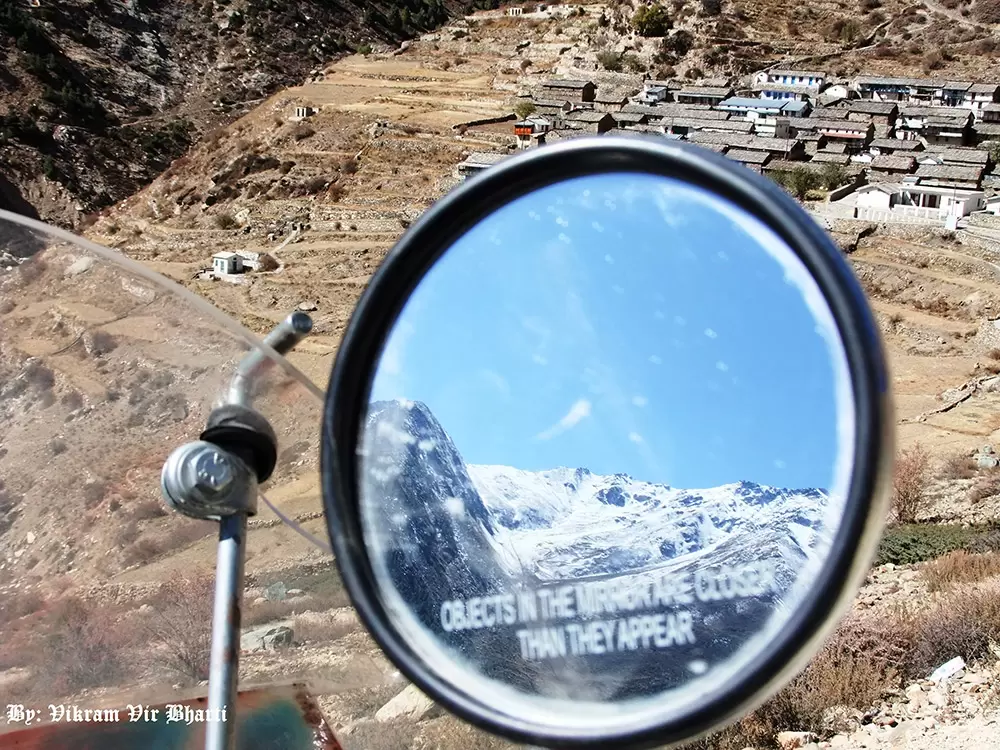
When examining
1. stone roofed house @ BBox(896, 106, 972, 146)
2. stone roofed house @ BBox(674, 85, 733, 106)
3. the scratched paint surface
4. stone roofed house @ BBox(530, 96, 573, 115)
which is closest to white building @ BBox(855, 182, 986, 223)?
stone roofed house @ BBox(896, 106, 972, 146)

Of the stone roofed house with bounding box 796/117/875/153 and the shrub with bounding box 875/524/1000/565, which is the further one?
the stone roofed house with bounding box 796/117/875/153

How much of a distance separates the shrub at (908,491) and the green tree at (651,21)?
101 feet

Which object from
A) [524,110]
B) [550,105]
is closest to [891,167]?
[550,105]

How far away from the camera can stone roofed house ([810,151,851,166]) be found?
26109 millimetres

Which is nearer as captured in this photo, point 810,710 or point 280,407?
point 280,407

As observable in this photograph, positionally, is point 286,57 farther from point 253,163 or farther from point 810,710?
point 810,710

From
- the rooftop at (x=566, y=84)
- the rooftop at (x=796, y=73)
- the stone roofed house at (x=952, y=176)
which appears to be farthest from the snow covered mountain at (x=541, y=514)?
the rooftop at (x=796, y=73)

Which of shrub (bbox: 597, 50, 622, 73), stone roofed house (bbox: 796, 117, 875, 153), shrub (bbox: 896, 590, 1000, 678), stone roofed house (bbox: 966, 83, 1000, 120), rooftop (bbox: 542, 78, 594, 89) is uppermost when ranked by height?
shrub (bbox: 597, 50, 622, 73)

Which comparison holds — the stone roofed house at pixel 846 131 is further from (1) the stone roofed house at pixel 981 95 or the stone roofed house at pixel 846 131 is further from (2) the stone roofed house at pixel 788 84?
(1) the stone roofed house at pixel 981 95

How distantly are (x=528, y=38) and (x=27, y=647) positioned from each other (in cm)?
4128

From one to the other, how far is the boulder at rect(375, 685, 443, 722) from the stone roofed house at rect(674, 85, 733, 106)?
31294 millimetres

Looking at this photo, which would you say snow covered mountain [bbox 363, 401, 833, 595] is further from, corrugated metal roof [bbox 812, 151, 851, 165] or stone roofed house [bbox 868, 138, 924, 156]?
stone roofed house [bbox 868, 138, 924, 156]

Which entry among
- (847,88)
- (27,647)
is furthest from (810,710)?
(847,88)

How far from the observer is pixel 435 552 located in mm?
1328
